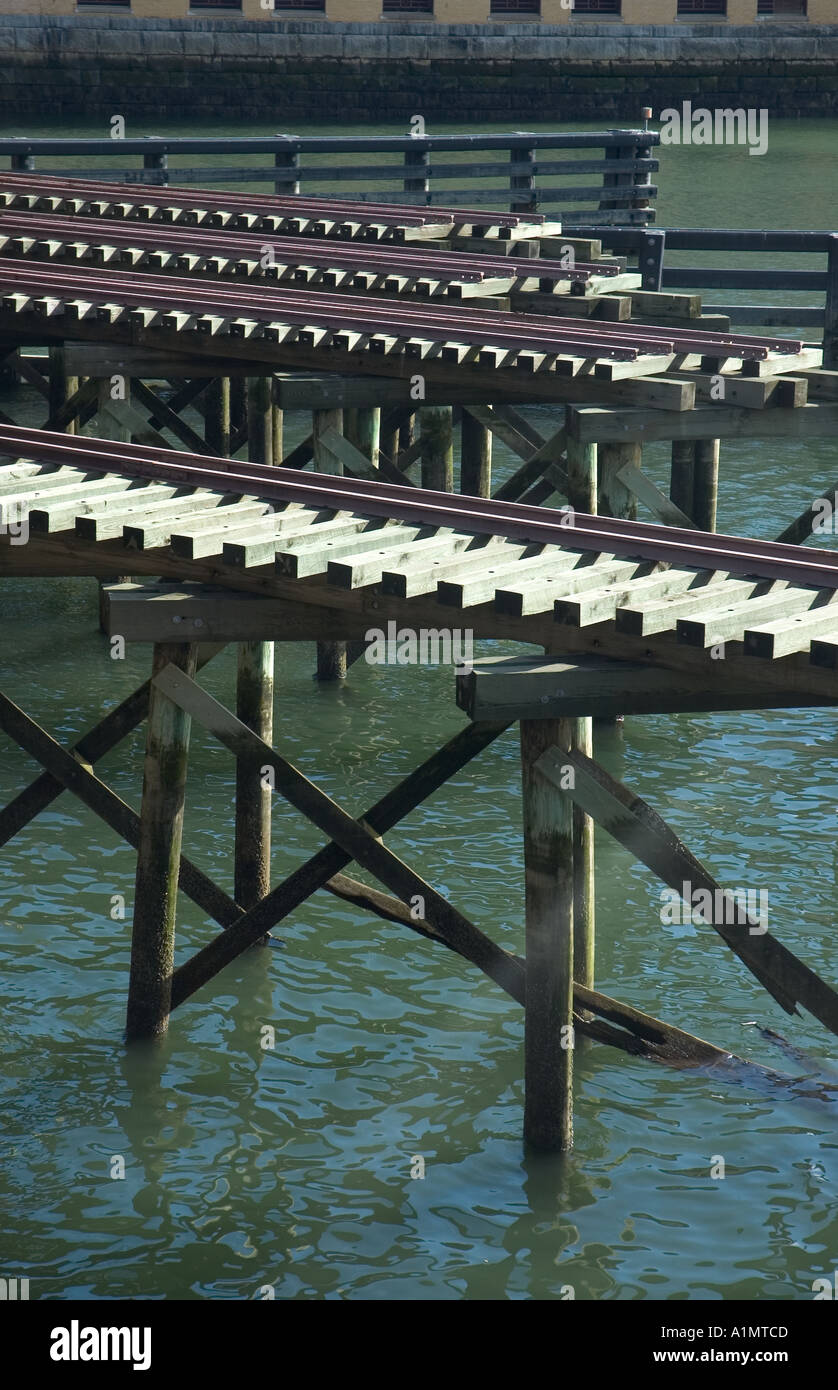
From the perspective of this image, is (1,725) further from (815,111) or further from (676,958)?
(815,111)

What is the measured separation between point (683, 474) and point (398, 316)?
3228 millimetres

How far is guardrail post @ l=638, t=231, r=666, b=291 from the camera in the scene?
16.7 meters

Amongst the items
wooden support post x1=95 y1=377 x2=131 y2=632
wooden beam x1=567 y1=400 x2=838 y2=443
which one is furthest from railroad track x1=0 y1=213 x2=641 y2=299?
wooden beam x1=567 y1=400 x2=838 y2=443

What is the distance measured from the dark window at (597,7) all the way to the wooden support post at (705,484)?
32.3 metres

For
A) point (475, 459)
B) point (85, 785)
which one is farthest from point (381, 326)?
point (85, 785)

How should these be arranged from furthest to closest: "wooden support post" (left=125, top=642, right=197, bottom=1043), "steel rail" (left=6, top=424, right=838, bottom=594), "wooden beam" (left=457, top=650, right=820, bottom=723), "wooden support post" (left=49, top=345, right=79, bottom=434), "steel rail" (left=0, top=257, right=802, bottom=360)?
1. "wooden support post" (left=49, top=345, right=79, bottom=434)
2. "steel rail" (left=0, top=257, right=802, bottom=360)
3. "wooden support post" (left=125, top=642, right=197, bottom=1043)
4. "steel rail" (left=6, top=424, right=838, bottom=594)
5. "wooden beam" (left=457, top=650, right=820, bottom=723)

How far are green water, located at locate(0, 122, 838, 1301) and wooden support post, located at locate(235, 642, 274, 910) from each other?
29 centimetres

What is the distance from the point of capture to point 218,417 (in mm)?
13750

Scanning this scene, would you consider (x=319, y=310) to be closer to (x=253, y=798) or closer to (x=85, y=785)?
(x=253, y=798)

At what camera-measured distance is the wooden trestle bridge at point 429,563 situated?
6.18 metres

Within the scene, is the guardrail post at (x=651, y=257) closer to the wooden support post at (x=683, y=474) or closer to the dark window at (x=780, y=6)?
the wooden support post at (x=683, y=474)

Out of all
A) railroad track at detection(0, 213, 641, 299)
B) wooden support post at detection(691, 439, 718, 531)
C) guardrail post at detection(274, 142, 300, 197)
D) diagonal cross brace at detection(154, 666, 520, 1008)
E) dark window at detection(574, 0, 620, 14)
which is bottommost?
diagonal cross brace at detection(154, 666, 520, 1008)

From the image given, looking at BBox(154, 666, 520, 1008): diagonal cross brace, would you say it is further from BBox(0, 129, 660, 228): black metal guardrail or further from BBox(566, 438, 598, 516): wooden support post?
BBox(0, 129, 660, 228): black metal guardrail

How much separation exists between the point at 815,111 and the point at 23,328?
3656cm
